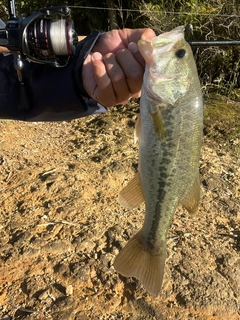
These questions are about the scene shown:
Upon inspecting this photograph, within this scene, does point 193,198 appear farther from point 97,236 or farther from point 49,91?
point 97,236

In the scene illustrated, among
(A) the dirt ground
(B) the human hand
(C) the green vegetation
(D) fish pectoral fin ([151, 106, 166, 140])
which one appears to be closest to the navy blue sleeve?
(B) the human hand

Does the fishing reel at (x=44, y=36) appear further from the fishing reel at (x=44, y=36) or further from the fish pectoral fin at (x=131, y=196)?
the fish pectoral fin at (x=131, y=196)

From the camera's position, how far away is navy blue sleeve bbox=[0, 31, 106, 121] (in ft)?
8.13

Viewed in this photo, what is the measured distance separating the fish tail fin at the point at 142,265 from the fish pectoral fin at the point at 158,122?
61 centimetres

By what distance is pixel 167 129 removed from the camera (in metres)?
1.93

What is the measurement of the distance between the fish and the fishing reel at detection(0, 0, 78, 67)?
0.61m

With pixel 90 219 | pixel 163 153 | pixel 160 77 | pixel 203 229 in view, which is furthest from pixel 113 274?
pixel 160 77

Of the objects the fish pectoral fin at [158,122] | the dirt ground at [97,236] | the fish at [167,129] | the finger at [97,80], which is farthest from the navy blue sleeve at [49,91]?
the dirt ground at [97,236]

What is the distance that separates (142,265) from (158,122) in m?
0.75

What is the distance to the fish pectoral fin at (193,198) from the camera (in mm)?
2041

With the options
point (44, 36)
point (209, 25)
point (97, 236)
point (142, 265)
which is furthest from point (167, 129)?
point (209, 25)

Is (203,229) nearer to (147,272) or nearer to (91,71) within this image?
(147,272)

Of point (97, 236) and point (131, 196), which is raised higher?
point (131, 196)

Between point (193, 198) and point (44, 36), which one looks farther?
point (44, 36)
